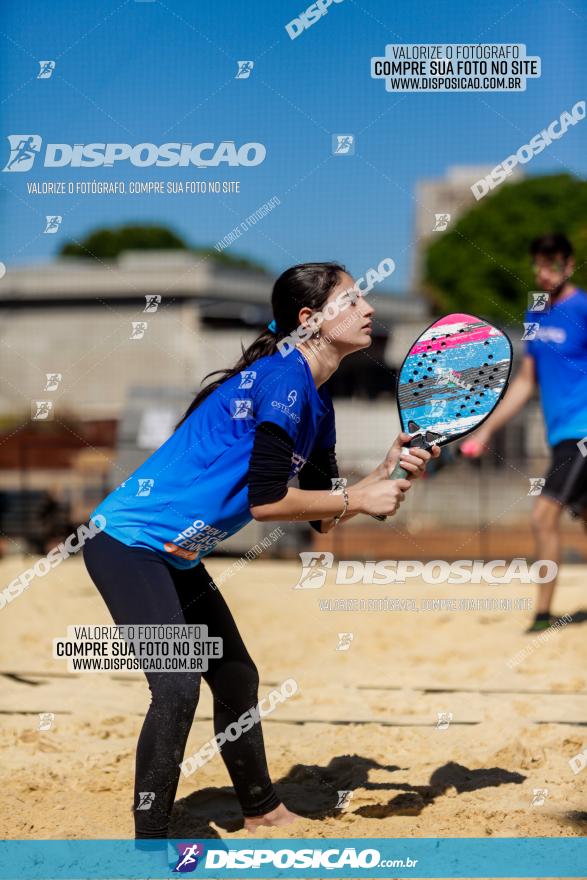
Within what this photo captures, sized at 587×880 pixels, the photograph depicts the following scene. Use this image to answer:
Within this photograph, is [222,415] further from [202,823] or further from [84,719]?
[84,719]

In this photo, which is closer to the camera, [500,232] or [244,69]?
[244,69]

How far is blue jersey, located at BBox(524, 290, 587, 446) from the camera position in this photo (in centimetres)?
626

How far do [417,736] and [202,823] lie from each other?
1291mm

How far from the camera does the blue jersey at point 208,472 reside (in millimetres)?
3182

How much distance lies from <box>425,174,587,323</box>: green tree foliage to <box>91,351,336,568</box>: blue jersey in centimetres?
3599

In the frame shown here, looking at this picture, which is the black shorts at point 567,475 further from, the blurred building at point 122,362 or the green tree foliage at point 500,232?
the green tree foliage at point 500,232

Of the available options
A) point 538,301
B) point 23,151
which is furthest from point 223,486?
point 538,301

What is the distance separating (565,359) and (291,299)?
3.38 metres

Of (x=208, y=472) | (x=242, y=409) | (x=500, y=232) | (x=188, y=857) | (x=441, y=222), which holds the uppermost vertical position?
(x=500, y=232)

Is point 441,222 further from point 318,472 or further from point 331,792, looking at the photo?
point 331,792

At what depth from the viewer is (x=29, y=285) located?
24.9 m

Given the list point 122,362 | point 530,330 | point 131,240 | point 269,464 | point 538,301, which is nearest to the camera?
point 269,464

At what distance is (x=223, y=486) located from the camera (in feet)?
10.5

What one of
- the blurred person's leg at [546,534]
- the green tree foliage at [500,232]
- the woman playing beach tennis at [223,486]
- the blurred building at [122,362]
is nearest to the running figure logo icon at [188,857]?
the woman playing beach tennis at [223,486]
